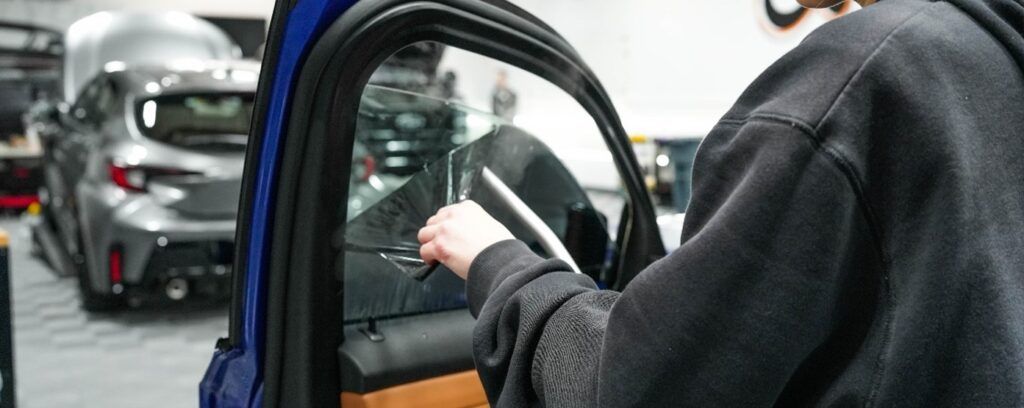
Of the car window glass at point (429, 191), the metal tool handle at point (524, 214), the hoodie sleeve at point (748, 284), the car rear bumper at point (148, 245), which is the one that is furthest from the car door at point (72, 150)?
the hoodie sleeve at point (748, 284)

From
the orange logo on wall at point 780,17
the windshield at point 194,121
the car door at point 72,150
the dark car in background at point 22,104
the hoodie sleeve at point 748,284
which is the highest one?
the hoodie sleeve at point 748,284

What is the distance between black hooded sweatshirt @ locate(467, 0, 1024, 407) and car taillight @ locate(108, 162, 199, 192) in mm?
3821

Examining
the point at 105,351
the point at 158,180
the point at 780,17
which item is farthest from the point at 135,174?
the point at 780,17

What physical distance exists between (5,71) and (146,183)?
5591 mm

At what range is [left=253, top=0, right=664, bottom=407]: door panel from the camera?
1.15 metres

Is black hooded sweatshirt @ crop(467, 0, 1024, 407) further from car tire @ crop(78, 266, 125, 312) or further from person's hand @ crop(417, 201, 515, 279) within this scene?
car tire @ crop(78, 266, 125, 312)

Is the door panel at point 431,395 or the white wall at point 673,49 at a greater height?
the door panel at point 431,395

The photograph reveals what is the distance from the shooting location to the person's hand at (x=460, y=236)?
1.01 meters

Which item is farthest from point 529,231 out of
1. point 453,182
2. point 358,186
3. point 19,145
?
point 19,145

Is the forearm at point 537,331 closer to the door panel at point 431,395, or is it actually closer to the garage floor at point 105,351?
the door panel at point 431,395

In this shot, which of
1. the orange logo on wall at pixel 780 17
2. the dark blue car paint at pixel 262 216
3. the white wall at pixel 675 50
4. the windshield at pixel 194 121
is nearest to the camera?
the dark blue car paint at pixel 262 216

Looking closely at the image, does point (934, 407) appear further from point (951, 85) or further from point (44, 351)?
point (44, 351)

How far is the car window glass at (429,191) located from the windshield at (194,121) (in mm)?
2461

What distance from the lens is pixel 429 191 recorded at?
1409 mm
